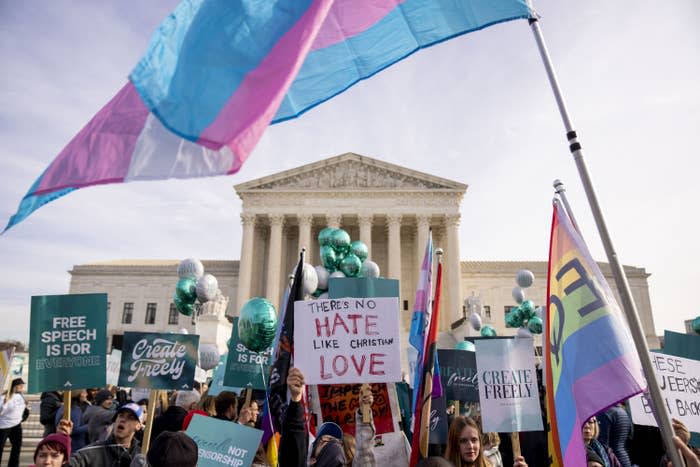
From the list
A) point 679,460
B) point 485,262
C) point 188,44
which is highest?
point 485,262

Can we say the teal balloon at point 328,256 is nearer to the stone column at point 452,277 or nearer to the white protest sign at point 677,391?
the white protest sign at point 677,391

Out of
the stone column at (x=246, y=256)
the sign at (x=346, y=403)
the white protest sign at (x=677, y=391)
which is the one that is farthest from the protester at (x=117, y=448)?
the stone column at (x=246, y=256)

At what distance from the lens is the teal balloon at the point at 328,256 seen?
11.6 meters

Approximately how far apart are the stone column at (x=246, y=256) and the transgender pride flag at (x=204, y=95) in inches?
1477

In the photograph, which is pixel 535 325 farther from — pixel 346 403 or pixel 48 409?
pixel 48 409

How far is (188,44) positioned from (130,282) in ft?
174

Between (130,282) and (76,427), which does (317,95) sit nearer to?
(76,427)

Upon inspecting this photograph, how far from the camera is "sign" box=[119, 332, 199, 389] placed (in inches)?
243

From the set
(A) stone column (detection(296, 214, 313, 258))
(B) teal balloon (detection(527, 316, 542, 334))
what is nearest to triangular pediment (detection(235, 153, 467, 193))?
(A) stone column (detection(296, 214, 313, 258))

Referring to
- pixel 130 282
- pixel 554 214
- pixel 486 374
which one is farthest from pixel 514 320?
pixel 130 282

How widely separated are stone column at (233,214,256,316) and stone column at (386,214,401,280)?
1169 cm

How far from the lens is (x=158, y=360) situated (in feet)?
20.7

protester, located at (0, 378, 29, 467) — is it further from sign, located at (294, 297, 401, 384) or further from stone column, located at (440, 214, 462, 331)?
stone column, located at (440, 214, 462, 331)

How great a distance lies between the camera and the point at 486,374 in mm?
4980
